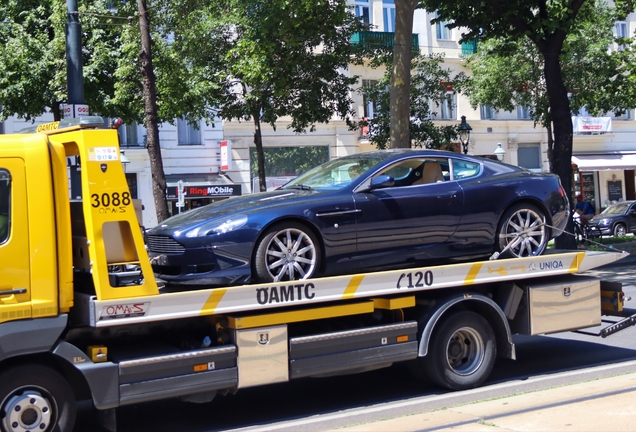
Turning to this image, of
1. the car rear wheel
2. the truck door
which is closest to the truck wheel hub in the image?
the truck door

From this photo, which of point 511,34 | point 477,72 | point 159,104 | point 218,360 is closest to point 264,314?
point 218,360

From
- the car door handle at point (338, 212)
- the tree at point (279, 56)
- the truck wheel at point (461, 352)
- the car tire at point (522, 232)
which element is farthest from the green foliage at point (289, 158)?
the car door handle at point (338, 212)

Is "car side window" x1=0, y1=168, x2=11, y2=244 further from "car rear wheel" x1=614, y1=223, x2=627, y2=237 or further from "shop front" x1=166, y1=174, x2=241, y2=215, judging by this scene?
"car rear wheel" x1=614, y1=223, x2=627, y2=237

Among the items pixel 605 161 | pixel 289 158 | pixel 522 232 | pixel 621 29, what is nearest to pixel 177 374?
pixel 522 232

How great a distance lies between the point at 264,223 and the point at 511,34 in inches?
498

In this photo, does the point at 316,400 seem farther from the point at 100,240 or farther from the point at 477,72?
the point at 477,72

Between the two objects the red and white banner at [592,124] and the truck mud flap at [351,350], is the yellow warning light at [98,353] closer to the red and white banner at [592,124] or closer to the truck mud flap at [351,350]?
the truck mud flap at [351,350]

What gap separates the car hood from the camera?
22.0 feet

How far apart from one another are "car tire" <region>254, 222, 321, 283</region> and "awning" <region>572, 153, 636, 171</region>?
112ft

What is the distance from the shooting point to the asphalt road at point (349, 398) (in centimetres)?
682

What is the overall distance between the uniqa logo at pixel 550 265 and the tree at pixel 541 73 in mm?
18039

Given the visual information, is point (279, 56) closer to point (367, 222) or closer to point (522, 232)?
point (522, 232)

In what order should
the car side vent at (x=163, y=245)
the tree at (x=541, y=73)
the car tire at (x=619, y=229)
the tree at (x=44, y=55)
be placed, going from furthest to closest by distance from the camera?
the car tire at (x=619, y=229), the tree at (x=541, y=73), the tree at (x=44, y=55), the car side vent at (x=163, y=245)

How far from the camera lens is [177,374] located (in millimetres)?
6109
